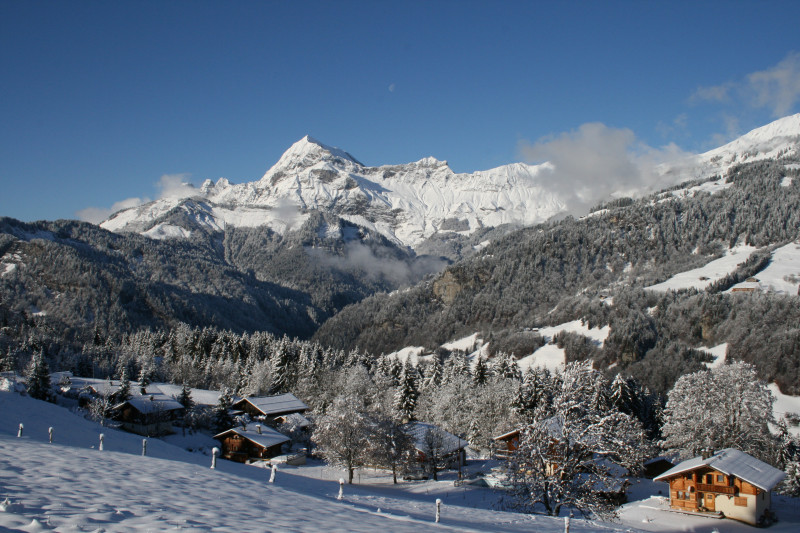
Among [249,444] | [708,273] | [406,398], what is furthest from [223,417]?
[708,273]

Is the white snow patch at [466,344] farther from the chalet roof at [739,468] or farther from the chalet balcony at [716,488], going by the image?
the chalet balcony at [716,488]

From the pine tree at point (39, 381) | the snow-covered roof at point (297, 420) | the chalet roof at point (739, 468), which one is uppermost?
the pine tree at point (39, 381)

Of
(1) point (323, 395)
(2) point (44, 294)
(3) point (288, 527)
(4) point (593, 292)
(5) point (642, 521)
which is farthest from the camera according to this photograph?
(2) point (44, 294)

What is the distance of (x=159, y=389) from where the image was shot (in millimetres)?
83562

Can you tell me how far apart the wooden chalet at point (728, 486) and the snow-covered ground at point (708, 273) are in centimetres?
12810

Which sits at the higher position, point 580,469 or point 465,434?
point 580,469

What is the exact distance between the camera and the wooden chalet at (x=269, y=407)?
78062 millimetres

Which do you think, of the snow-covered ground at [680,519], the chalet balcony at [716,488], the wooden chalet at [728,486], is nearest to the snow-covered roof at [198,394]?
the snow-covered ground at [680,519]

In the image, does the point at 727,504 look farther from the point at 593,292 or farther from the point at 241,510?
the point at 593,292

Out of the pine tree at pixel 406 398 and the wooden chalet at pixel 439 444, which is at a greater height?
the pine tree at pixel 406 398

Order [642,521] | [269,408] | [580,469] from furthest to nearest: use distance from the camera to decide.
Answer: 1. [269,408]
2. [642,521]
3. [580,469]

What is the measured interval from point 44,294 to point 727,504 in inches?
9056

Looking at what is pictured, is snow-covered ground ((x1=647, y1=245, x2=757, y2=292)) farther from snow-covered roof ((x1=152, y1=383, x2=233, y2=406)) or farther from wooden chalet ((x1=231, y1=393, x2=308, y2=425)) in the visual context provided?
snow-covered roof ((x1=152, y1=383, x2=233, y2=406))

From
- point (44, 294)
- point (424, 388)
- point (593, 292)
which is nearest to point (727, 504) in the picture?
point (424, 388)
